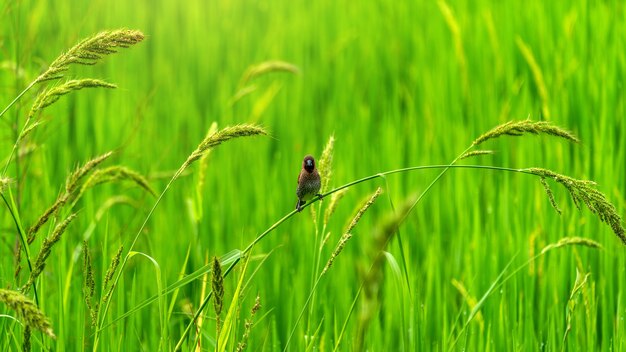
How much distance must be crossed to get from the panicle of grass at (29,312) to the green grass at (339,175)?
1.32ft

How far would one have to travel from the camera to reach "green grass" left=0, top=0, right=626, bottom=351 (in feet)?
7.23

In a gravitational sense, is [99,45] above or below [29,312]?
above

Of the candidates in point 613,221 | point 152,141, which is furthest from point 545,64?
point 613,221

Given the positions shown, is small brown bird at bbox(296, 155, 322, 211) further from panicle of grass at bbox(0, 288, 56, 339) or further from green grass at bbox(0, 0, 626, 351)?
panicle of grass at bbox(0, 288, 56, 339)

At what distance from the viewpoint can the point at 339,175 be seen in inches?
143

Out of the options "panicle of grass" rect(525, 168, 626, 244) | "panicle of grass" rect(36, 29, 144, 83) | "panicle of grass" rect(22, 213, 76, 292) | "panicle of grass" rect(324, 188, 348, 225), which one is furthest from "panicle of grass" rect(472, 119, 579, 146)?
"panicle of grass" rect(22, 213, 76, 292)

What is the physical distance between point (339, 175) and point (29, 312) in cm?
258

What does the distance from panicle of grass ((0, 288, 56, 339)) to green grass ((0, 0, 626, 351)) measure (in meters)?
0.40

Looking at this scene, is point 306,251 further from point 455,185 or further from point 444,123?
point 444,123

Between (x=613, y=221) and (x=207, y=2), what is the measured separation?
615cm

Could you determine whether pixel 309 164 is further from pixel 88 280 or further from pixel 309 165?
pixel 88 280

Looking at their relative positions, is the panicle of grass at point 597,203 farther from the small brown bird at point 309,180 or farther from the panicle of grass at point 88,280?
the panicle of grass at point 88,280

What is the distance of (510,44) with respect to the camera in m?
4.75

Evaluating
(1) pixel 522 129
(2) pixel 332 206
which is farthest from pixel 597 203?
(2) pixel 332 206
